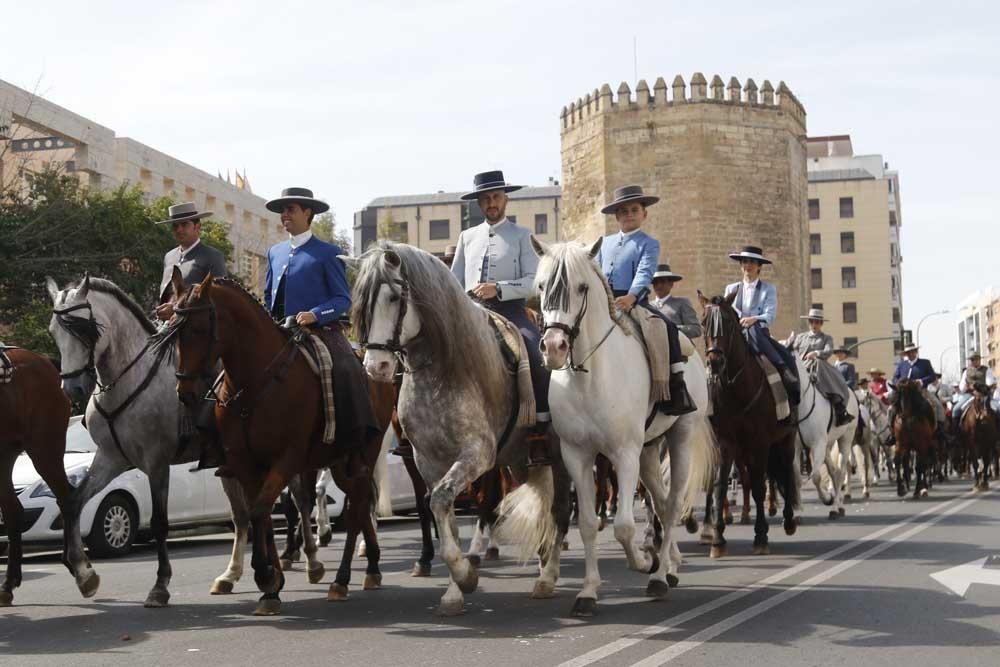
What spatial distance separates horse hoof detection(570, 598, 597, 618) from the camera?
789cm

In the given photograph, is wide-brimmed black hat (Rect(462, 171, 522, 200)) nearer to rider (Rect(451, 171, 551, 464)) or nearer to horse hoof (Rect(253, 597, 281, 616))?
rider (Rect(451, 171, 551, 464))

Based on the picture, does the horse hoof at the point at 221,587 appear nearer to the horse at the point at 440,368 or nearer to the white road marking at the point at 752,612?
the horse at the point at 440,368

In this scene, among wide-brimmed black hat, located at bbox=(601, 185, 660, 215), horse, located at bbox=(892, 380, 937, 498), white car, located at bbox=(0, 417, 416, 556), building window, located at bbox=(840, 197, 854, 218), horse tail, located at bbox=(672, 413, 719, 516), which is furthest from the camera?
building window, located at bbox=(840, 197, 854, 218)

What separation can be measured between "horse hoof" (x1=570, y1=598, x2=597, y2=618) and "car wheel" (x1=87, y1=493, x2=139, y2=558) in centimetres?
781

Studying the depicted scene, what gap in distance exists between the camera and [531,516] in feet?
30.2

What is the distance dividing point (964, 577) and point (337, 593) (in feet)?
15.0

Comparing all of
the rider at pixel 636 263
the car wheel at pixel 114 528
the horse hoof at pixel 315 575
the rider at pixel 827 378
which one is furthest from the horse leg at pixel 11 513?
the rider at pixel 827 378

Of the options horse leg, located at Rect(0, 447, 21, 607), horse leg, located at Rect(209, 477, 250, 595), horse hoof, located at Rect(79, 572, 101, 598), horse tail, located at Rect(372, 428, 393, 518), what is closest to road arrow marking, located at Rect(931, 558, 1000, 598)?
horse tail, located at Rect(372, 428, 393, 518)

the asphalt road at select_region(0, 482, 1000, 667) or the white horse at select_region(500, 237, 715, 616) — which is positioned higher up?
the white horse at select_region(500, 237, 715, 616)

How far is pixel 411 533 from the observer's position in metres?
17.4

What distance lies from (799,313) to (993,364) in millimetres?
129659

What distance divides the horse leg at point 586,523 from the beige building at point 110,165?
24678mm

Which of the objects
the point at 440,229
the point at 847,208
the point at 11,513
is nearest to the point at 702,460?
the point at 11,513

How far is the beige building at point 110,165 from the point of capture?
38.5 metres
